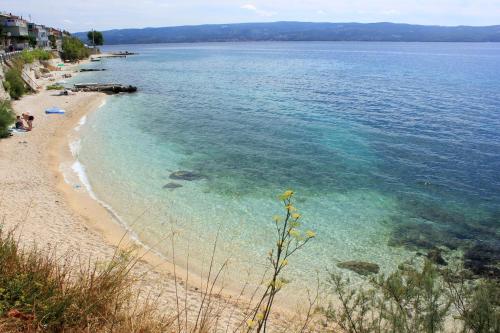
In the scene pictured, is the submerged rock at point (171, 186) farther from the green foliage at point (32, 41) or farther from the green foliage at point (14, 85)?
the green foliage at point (32, 41)

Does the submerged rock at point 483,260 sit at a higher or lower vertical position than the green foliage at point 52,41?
lower

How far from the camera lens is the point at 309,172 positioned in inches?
1009

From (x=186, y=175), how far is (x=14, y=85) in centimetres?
3290

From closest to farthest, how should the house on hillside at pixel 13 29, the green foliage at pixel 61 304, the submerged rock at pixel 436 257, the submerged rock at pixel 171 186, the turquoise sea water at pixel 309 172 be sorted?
the green foliage at pixel 61 304
the submerged rock at pixel 436 257
the turquoise sea water at pixel 309 172
the submerged rock at pixel 171 186
the house on hillside at pixel 13 29

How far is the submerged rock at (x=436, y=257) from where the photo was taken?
15320 millimetres

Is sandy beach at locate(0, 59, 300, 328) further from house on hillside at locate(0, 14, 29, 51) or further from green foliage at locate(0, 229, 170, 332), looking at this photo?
house on hillside at locate(0, 14, 29, 51)

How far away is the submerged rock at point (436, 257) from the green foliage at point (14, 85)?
44900 mm

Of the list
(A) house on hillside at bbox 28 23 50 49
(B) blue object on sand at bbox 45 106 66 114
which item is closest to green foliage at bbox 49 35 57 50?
(A) house on hillside at bbox 28 23 50 49

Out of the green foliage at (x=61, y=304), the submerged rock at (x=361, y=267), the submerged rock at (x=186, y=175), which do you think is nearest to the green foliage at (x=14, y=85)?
the submerged rock at (x=186, y=175)

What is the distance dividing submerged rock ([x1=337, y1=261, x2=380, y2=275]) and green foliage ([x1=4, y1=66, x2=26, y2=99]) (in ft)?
140

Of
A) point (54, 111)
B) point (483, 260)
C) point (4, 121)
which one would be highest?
point (4, 121)

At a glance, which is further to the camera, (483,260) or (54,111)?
(54,111)

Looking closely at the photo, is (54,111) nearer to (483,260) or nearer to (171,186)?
(171,186)

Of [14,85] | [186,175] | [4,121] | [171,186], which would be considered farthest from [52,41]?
[171,186]
